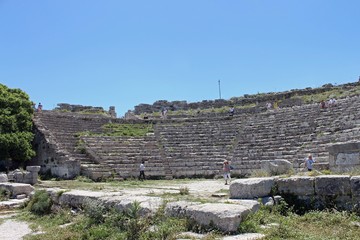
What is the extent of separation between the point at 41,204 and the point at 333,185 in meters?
7.39

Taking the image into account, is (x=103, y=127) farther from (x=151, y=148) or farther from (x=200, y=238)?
(x=200, y=238)

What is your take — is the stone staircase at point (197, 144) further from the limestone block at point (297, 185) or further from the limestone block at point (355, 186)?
the limestone block at point (355, 186)

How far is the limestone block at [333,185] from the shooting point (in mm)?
6680

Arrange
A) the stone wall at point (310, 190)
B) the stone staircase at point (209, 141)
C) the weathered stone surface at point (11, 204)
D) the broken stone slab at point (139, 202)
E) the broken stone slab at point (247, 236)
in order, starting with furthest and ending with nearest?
the stone staircase at point (209, 141) → the weathered stone surface at point (11, 204) → the broken stone slab at point (139, 202) → the stone wall at point (310, 190) → the broken stone slab at point (247, 236)

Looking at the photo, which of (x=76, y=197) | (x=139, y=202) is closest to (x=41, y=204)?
→ (x=76, y=197)

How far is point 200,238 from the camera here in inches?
227

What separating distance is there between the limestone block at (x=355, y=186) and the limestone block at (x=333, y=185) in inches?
3.1

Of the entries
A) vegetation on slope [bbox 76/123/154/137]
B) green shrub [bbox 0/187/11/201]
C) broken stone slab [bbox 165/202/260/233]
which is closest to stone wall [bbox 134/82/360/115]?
vegetation on slope [bbox 76/123/154/137]

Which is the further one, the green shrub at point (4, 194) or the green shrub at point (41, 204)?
the green shrub at point (4, 194)

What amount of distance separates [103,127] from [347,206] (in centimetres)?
1980

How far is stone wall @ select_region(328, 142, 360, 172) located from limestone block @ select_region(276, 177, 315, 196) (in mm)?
3349

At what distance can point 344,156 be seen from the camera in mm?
10680

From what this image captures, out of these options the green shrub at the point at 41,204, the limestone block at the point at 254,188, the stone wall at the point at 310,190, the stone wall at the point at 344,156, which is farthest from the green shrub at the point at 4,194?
the stone wall at the point at 344,156

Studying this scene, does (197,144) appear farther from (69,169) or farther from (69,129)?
(69,129)
